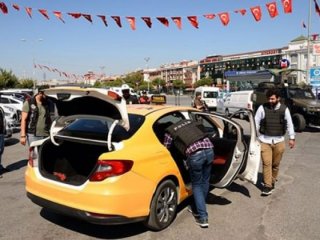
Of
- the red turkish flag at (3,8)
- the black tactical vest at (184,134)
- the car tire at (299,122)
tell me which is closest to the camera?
the black tactical vest at (184,134)

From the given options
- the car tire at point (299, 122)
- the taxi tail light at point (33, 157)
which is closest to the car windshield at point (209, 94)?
the car tire at point (299, 122)

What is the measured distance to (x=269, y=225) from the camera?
187 inches

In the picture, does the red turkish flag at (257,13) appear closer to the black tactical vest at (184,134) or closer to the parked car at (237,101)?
the parked car at (237,101)

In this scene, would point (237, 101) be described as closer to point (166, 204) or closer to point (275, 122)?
point (275, 122)

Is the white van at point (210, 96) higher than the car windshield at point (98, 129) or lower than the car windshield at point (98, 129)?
lower

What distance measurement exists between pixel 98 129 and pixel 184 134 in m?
1.08

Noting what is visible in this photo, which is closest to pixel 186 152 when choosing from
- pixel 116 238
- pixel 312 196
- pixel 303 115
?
pixel 116 238

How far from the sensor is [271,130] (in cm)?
598

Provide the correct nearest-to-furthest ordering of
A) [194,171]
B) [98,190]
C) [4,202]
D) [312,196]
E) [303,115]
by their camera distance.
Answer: [98,190] < [194,171] < [4,202] < [312,196] < [303,115]

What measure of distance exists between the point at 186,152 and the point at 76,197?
1.36m

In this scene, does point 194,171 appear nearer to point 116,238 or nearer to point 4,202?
point 116,238

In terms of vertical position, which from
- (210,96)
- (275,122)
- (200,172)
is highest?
(275,122)

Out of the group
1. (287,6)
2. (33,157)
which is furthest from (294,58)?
(33,157)

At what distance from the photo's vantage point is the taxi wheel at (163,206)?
4.34 m
